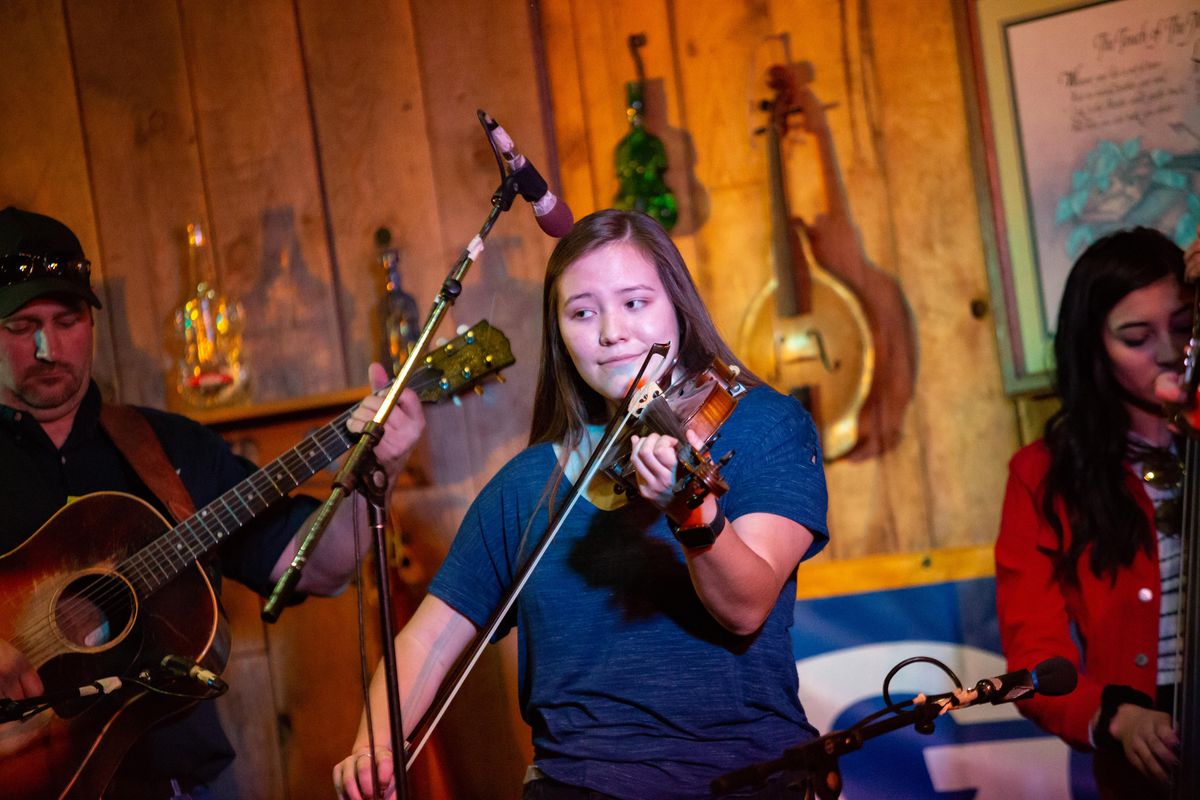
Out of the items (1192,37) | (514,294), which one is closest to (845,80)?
(1192,37)

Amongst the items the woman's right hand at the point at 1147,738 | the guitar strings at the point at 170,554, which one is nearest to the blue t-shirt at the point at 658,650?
the woman's right hand at the point at 1147,738

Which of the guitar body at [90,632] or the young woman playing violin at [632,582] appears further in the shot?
the guitar body at [90,632]

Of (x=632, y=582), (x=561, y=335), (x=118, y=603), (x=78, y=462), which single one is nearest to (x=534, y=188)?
(x=561, y=335)

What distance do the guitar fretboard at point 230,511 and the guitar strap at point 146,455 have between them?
0.35ft

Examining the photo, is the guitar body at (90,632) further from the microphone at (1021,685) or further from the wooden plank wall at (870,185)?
the microphone at (1021,685)

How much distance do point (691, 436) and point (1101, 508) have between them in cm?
107

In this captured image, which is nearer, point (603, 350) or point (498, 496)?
point (603, 350)

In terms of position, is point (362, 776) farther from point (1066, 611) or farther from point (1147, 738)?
point (1066, 611)

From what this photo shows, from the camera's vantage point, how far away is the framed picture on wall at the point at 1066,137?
2502mm

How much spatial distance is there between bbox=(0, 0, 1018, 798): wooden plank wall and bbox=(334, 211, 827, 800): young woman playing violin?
0.89 metres

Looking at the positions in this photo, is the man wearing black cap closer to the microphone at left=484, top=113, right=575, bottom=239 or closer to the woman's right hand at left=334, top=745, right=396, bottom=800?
the woman's right hand at left=334, top=745, right=396, bottom=800

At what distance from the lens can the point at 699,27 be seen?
9.11 feet

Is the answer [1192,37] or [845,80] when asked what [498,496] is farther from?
[1192,37]

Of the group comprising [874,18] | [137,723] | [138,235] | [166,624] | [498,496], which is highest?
[874,18]
